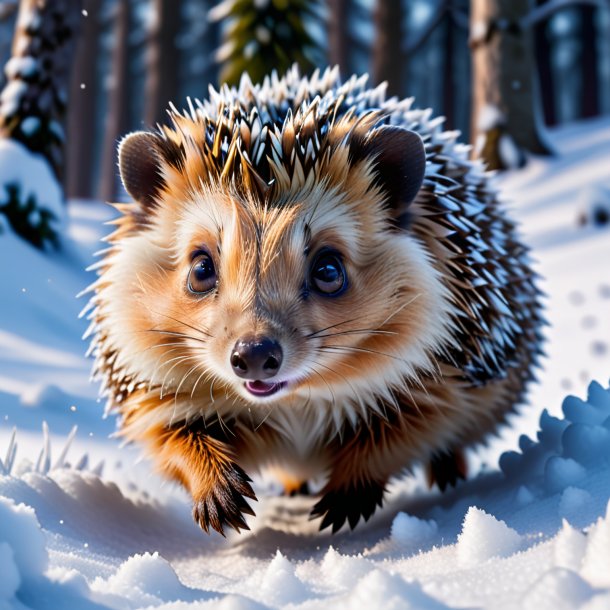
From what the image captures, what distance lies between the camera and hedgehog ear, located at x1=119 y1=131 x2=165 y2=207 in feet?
10.7

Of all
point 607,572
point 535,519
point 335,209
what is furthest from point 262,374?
point 607,572

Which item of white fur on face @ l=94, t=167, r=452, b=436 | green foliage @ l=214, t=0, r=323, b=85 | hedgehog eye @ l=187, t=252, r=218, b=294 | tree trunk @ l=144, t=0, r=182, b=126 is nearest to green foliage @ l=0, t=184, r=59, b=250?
white fur on face @ l=94, t=167, r=452, b=436

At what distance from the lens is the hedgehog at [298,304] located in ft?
9.46

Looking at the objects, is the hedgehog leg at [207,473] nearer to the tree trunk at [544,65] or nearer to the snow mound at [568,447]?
the snow mound at [568,447]

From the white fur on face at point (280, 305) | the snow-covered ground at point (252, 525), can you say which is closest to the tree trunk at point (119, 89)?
the snow-covered ground at point (252, 525)

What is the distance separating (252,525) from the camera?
3.76 m

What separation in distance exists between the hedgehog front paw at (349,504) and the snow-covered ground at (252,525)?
0.08 meters

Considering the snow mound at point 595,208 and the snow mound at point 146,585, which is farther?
the snow mound at point 595,208

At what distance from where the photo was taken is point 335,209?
9.93 feet

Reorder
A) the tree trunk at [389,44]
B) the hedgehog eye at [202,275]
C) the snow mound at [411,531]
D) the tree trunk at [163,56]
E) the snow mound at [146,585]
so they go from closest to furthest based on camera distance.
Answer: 1. the snow mound at [146,585]
2. the snow mound at [411,531]
3. the hedgehog eye at [202,275]
4. the tree trunk at [389,44]
5. the tree trunk at [163,56]

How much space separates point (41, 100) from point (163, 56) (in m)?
9.45

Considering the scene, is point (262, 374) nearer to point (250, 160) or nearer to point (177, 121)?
point (250, 160)

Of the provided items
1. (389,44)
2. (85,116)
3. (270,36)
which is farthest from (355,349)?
(85,116)

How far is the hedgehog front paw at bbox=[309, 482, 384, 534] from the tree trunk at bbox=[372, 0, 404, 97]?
11.9 metres
